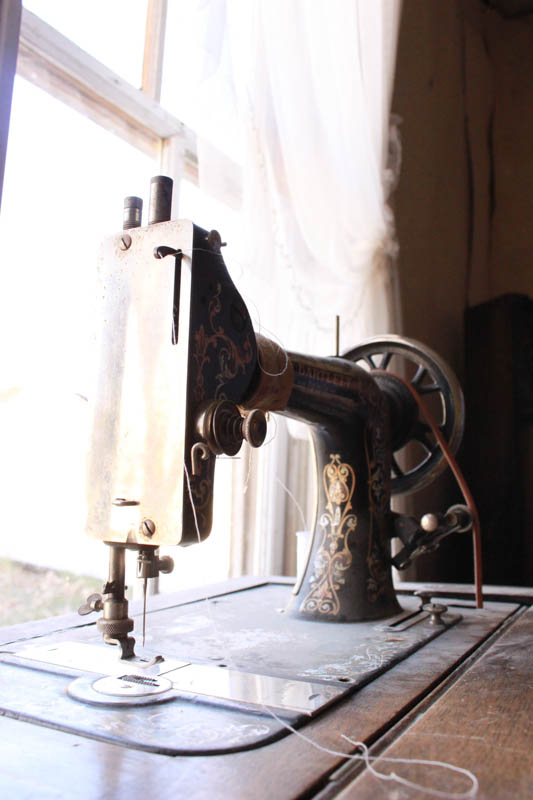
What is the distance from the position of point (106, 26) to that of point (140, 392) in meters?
1.48

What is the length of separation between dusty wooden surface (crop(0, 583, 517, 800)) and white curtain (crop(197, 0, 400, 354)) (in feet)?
4.37

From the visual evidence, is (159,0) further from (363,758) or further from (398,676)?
(363,758)

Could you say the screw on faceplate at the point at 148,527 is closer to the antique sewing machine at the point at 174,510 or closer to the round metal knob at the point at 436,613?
the antique sewing machine at the point at 174,510

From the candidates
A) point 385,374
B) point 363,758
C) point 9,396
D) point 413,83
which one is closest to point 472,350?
point 413,83

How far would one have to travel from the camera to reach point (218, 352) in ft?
2.74

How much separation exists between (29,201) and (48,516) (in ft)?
2.30

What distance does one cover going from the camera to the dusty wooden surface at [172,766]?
0.50m

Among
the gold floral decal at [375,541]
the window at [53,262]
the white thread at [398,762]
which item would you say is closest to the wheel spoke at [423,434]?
the gold floral decal at [375,541]

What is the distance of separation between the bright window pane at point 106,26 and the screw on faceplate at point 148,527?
Answer: 138 cm

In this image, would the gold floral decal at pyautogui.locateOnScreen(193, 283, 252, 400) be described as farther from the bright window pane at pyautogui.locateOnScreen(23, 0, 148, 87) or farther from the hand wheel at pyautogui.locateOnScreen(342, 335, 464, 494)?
the bright window pane at pyautogui.locateOnScreen(23, 0, 148, 87)

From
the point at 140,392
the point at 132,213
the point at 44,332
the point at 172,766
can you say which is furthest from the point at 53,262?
the point at 172,766

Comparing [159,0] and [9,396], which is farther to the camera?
[159,0]

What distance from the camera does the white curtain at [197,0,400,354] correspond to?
1870 mm

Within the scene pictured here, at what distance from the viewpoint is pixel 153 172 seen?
197cm
